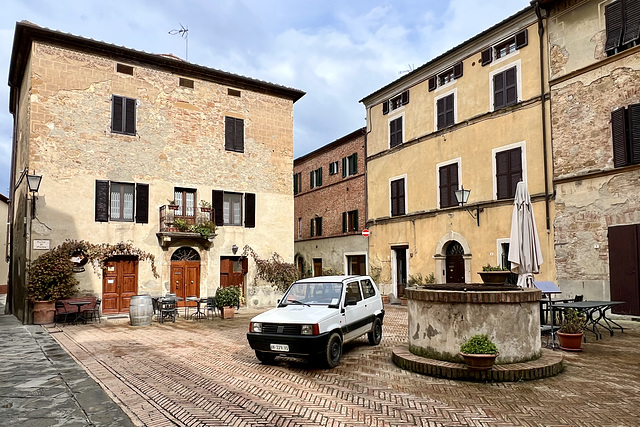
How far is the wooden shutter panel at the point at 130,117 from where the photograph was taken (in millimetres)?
17500

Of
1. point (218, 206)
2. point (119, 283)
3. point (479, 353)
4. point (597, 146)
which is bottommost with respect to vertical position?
point (479, 353)

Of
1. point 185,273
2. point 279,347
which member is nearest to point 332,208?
point 185,273

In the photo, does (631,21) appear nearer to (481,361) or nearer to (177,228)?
(481,361)

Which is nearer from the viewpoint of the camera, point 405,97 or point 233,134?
point 233,134

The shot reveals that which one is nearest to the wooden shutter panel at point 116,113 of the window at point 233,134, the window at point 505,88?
the window at point 233,134

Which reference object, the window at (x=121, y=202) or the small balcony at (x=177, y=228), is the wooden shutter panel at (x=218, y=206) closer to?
the small balcony at (x=177, y=228)

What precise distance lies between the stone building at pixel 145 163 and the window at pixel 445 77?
244 inches

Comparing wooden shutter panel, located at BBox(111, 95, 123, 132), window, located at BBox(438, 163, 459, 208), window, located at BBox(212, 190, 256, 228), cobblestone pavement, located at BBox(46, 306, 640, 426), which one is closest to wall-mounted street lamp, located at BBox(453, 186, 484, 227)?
window, located at BBox(438, 163, 459, 208)

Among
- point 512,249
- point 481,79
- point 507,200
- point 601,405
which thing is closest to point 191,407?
point 601,405

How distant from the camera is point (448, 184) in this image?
1975 cm

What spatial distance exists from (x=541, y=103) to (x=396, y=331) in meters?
9.68

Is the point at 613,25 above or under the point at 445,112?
above

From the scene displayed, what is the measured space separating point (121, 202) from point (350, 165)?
13.9 m

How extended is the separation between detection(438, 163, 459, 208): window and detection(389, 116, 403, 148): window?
3474 millimetres
